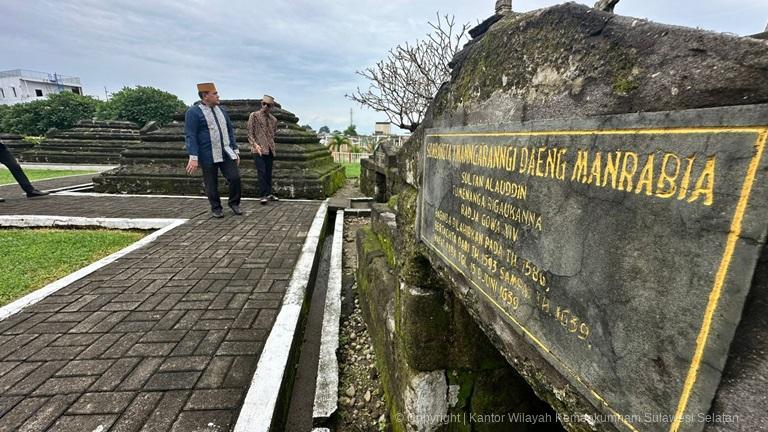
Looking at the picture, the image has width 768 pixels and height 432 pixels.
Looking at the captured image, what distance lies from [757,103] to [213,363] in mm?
2733

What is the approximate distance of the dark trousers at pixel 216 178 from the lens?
224 inches

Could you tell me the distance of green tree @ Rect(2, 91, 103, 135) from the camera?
3102cm

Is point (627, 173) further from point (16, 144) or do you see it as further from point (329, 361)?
point (16, 144)

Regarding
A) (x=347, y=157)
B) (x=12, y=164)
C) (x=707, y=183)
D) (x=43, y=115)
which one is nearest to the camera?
(x=707, y=183)

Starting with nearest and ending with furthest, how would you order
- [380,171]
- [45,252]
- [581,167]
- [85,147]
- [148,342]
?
1. [581,167]
2. [148,342]
3. [45,252]
4. [380,171]
5. [85,147]

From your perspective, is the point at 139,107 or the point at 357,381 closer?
the point at 357,381

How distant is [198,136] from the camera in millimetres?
5465

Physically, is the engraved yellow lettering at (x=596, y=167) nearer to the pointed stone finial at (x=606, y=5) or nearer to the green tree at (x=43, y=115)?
the pointed stone finial at (x=606, y=5)

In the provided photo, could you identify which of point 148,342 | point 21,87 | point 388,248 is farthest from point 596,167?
point 21,87

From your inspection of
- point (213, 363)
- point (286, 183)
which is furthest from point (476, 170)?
point (286, 183)

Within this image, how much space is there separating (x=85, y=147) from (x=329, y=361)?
18.5m

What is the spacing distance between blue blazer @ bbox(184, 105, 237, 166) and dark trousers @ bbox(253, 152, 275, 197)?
51.4 inches

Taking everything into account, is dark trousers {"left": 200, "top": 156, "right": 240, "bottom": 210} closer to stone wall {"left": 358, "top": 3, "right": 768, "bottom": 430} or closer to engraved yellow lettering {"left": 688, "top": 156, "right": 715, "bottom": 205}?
stone wall {"left": 358, "top": 3, "right": 768, "bottom": 430}

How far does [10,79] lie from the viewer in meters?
60.3
